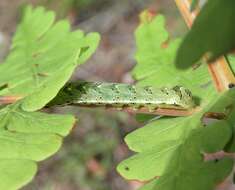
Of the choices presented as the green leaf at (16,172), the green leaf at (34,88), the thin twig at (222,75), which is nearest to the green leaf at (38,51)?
the green leaf at (34,88)

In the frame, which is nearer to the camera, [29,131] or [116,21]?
[29,131]

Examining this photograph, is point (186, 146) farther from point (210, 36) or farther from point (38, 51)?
point (38, 51)

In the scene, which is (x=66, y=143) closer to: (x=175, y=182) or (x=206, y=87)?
(x=206, y=87)

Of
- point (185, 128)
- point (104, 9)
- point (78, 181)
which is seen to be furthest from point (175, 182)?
point (104, 9)

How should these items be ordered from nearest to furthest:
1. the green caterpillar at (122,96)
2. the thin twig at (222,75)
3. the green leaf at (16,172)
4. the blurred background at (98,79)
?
the green leaf at (16,172) < the thin twig at (222,75) < the green caterpillar at (122,96) < the blurred background at (98,79)

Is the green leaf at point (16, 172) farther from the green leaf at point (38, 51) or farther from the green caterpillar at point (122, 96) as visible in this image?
the green caterpillar at point (122, 96)

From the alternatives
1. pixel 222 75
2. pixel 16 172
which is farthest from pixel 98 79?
pixel 16 172

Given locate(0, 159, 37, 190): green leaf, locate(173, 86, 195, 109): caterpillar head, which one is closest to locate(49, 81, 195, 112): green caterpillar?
locate(173, 86, 195, 109): caterpillar head

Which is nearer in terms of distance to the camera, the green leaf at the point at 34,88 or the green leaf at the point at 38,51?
the green leaf at the point at 34,88
